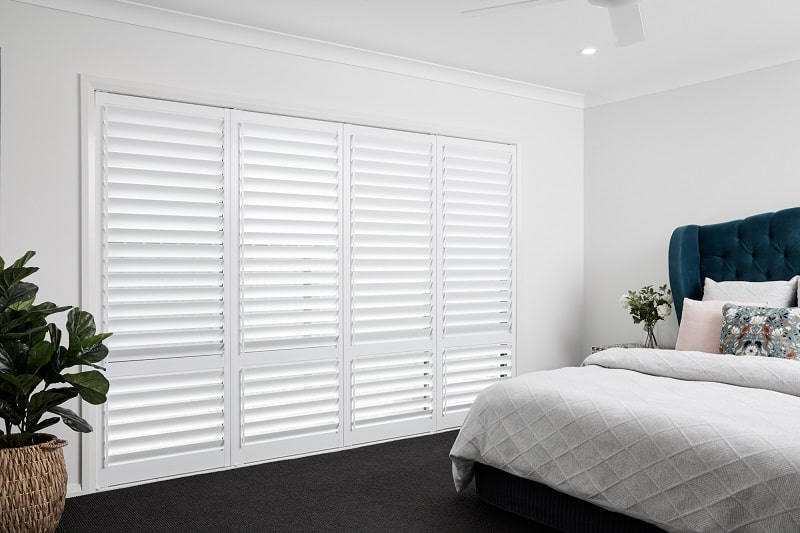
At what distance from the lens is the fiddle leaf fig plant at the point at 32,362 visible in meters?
2.67

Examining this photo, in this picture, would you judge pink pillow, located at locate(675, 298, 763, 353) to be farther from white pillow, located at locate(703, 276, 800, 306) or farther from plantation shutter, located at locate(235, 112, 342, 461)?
A: plantation shutter, located at locate(235, 112, 342, 461)

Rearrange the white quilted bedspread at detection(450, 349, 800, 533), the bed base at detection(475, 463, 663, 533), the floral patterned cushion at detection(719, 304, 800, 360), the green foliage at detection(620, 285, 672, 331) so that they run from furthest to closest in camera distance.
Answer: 1. the green foliage at detection(620, 285, 672, 331)
2. the floral patterned cushion at detection(719, 304, 800, 360)
3. the bed base at detection(475, 463, 663, 533)
4. the white quilted bedspread at detection(450, 349, 800, 533)

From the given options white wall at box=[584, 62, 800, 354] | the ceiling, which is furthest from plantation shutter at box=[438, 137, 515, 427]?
white wall at box=[584, 62, 800, 354]

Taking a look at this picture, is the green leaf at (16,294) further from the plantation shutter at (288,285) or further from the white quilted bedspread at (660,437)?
the white quilted bedspread at (660,437)

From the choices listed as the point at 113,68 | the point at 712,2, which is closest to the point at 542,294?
the point at 712,2

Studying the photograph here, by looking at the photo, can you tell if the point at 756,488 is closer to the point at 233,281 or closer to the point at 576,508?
the point at 576,508

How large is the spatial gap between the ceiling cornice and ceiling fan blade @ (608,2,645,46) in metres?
1.64

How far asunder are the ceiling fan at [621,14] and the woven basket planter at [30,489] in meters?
2.58

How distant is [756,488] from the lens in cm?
210

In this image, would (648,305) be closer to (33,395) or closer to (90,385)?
(90,385)

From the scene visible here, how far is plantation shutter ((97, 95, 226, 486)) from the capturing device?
3.46m

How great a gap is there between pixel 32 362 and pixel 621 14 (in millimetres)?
2858

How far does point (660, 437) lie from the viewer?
7.91 ft

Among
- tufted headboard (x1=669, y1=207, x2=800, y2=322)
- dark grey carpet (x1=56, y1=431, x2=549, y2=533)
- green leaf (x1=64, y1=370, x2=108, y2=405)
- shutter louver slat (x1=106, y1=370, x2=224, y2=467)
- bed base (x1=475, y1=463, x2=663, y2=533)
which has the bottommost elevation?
dark grey carpet (x1=56, y1=431, x2=549, y2=533)
